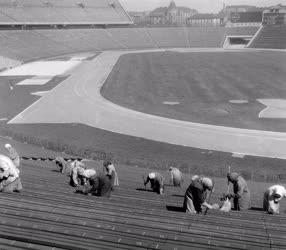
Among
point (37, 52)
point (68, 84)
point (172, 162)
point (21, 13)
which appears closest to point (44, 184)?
point (172, 162)

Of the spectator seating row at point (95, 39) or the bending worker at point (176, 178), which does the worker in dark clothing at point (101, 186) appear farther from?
the spectator seating row at point (95, 39)

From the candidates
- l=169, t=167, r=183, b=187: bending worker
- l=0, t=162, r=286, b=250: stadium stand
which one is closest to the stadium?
l=0, t=162, r=286, b=250: stadium stand

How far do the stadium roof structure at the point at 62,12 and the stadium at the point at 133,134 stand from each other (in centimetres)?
92

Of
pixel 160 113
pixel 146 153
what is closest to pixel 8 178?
pixel 146 153

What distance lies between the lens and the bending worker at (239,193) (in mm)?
12652

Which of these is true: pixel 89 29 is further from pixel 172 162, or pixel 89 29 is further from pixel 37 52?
pixel 172 162

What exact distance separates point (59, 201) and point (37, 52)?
7824 centimetres

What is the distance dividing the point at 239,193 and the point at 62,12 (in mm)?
103205

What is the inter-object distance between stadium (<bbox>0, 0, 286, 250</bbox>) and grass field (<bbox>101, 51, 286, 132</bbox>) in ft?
0.42

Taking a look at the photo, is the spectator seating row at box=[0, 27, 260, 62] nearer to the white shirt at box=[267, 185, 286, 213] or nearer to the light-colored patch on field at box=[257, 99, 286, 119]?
the light-colored patch on field at box=[257, 99, 286, 119]

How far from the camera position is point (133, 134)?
2947cm

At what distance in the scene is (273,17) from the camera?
392 ft

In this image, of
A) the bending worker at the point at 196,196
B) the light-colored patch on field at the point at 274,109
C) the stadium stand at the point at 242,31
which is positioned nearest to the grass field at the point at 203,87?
the light-colored patch on field at the point at 274,109

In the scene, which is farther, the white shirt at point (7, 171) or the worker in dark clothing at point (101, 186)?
the worker in dark clothing at point (101, 186)
